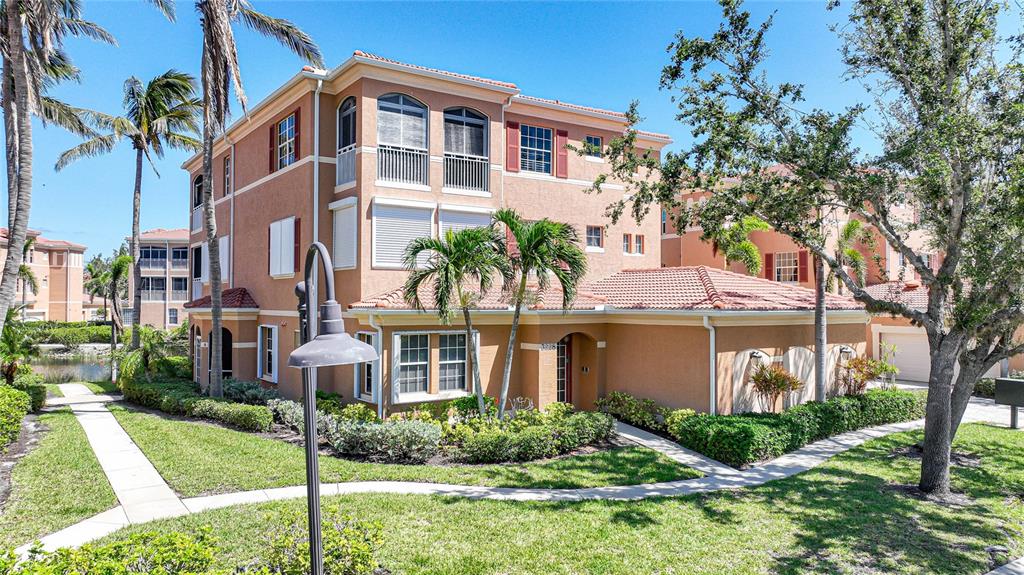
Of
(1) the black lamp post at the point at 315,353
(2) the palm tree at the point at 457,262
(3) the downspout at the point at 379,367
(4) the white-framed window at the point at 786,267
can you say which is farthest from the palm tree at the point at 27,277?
(4) the white-framed window at the point at 786,267

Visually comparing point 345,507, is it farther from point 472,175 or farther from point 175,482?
point 472,175

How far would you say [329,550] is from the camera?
6.38 meters

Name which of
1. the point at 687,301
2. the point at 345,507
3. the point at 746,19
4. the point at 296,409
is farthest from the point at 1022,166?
the point at 296,409

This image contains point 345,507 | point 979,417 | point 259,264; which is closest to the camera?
point 345,507

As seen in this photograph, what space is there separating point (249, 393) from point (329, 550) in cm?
1330

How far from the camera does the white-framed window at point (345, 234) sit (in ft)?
53.2

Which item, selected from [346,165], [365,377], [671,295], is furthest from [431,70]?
[671,295]

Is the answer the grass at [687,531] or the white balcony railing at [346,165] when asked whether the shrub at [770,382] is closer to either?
the grass at [687,531]

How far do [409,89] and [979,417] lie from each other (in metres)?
20.8

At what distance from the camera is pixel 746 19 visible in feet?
39.3

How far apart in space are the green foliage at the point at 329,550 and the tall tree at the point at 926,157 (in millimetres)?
10367

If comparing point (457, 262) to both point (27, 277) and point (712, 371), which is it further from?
point (27, 277)

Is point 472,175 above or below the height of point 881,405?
above

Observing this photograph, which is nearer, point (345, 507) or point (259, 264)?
point (345, 507)
